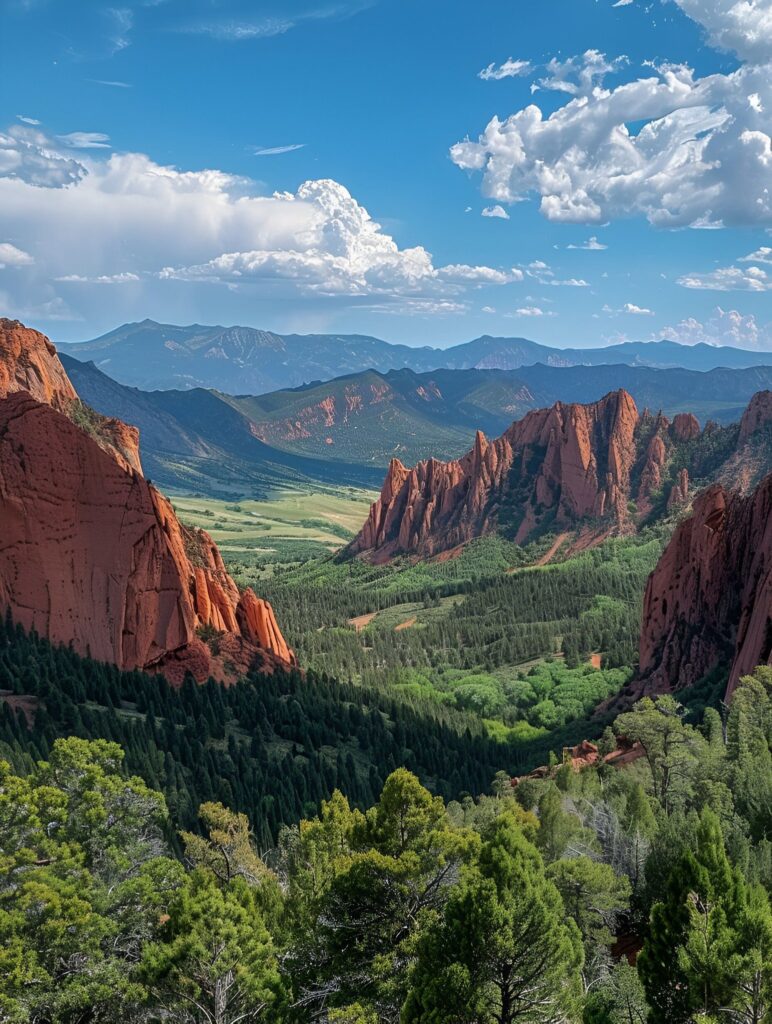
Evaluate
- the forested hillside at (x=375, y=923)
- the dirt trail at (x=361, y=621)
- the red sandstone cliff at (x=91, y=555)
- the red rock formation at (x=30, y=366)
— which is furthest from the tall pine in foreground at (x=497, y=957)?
the dirt trail at (x=361, y=621)

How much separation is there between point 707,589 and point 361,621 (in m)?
104

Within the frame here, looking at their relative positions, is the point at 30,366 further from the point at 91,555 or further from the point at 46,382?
the point at 91,555

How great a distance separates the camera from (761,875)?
100 ft

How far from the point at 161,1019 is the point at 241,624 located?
275 ft

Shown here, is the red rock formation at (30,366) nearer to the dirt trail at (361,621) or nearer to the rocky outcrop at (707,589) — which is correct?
the dirt trail at (361,621)

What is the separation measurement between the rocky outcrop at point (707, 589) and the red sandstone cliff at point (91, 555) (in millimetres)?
57526

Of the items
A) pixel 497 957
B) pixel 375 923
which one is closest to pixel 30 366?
pixel 375 923

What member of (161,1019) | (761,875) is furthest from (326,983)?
(761,875)

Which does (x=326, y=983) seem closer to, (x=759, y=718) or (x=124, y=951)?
(x=124, y=951)

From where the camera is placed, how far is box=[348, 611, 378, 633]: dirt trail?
186250mm

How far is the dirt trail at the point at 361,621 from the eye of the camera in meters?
186

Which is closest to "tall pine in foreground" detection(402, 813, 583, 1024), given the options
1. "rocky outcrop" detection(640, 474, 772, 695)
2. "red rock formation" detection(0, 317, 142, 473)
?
"rocky outcrop" detection(640, 474, 772, 695)

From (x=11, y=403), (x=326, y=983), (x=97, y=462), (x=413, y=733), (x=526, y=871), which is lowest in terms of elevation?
(x=413, y=733)

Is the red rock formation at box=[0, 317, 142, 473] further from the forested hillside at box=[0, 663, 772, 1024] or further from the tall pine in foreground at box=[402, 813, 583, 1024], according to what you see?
the tall pine in foreground at box=[402, 813, 583, 1024]
